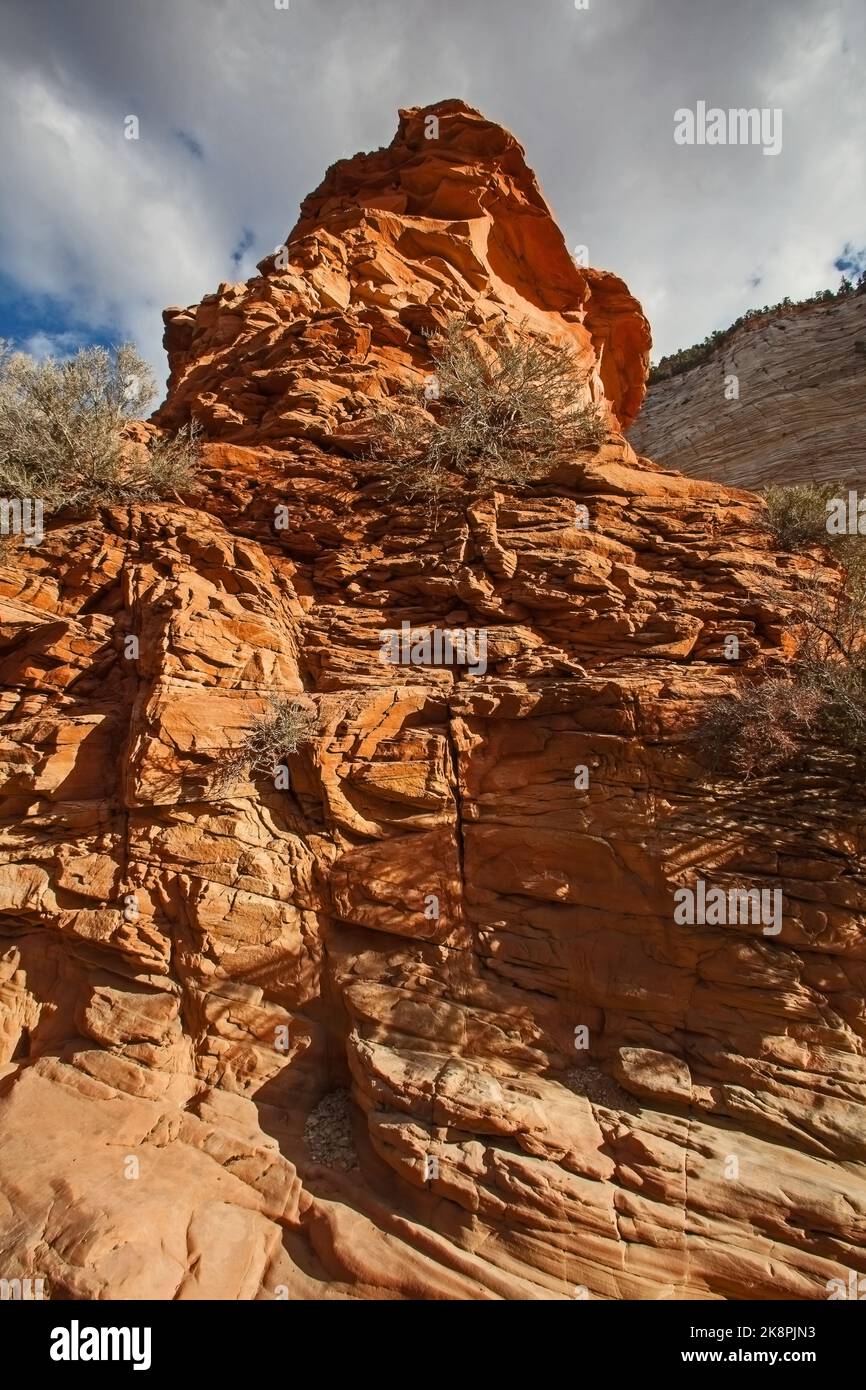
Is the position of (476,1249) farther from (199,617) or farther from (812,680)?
(199,617)

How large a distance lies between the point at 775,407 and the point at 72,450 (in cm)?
1851

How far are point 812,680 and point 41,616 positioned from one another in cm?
872

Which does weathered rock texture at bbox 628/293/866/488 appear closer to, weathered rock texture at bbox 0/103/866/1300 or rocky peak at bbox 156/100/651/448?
rocky peak at bbox 156/100/651/448

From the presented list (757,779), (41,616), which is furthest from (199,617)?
(757,779)

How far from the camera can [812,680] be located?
5.79 m

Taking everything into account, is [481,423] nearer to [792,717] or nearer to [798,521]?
[798,521]

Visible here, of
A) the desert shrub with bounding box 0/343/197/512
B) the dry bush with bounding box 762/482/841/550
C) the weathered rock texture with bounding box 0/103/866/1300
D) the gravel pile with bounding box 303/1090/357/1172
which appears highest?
the desert shrub with bounding box 0/343/197/512

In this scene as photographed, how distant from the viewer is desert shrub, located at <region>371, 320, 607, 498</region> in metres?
8.12

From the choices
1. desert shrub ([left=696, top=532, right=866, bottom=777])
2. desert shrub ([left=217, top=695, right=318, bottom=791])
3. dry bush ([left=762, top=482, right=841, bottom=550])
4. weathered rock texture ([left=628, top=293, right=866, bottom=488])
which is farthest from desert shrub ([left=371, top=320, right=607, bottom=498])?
weathered rock texture ([left=628, top=293, right=866, bottom=488])

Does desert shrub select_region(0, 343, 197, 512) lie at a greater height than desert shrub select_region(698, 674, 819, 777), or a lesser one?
greater

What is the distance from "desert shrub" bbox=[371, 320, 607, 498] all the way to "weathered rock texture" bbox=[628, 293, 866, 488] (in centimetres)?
823

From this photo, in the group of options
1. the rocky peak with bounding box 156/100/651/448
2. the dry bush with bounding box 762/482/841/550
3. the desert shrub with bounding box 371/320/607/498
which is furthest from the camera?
the rocky peak with bounding box 156/100/651/448

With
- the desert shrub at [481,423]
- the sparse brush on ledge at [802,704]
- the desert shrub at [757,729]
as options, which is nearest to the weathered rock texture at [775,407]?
the desert shrub at [481,423]

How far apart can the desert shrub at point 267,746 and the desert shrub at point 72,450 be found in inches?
168
